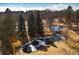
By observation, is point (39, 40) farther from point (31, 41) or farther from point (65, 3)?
point (65, 3)

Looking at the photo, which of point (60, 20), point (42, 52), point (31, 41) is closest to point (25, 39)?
point (31, 41)

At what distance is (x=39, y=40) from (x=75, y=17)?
0.32 metres

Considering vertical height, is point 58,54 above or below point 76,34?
below

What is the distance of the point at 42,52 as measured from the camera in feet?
6.17

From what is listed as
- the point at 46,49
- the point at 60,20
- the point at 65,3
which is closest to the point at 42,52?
the point at 46,49

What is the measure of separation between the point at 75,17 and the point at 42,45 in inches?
12.8

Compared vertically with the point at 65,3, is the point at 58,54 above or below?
below

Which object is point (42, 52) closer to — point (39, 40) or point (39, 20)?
point (39, 40)

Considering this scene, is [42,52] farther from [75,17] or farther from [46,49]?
[75,17]

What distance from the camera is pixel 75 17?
6.16 feet

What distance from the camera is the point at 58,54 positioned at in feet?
6.17

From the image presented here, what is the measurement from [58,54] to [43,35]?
182 millimetres
